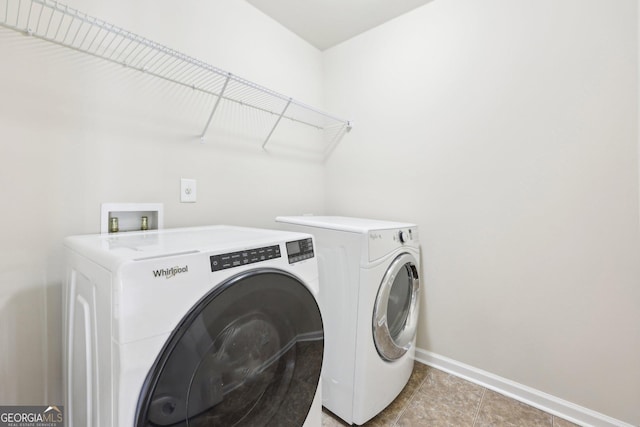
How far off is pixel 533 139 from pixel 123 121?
199 centimetres

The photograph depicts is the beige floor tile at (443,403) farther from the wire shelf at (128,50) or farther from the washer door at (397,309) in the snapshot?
the wire shelf at (128,50)

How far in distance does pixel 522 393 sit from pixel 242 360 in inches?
61.2

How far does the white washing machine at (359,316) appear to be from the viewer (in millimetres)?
1259

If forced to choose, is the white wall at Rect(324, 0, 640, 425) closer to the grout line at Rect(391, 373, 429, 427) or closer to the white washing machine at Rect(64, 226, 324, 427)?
the grout line at Rect(391, 373, 429, 427)

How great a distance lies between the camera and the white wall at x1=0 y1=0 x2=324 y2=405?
3.25ft

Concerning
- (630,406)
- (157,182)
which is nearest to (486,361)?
(630,406)

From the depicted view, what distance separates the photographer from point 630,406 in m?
1.23

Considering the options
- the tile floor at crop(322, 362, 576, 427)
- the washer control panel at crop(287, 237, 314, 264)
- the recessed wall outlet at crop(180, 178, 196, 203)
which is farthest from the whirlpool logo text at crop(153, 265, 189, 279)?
the tile floor at crop(322, 362, 576, 427)

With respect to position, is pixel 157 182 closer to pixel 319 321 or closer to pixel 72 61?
pixel 72 61

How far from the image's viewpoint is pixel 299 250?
3.19ft

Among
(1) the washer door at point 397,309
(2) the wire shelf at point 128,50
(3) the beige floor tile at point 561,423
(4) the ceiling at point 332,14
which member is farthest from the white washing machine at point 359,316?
(4) the ceiling at point 332,14

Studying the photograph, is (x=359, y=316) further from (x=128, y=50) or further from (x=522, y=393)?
(x=128, y=50)

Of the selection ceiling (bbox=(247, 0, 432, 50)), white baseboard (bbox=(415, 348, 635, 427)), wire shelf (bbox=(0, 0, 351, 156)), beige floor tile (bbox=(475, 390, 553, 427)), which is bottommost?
beige floor tile (bbox=(475, 390, 553, 427))

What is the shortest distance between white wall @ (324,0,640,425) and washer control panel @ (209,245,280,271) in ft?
4.07
